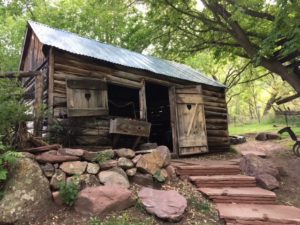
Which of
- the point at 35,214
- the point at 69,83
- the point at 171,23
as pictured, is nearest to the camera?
the point at 35,214

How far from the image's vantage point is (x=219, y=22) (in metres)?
10.6

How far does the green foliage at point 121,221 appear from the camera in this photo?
16.2ft

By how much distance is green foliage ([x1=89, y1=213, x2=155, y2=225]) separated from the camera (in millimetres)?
4926

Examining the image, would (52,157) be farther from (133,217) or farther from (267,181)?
(267,181)

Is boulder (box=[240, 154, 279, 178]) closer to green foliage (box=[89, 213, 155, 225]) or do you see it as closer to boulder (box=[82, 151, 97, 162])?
green foliage (box=[89, 213, 155, 225])

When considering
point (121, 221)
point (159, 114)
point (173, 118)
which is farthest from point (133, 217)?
point (159, 114)

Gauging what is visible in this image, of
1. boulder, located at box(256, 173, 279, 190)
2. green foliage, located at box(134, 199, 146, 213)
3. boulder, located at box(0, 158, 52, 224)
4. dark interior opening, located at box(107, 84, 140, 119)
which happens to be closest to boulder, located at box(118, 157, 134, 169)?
green foliage, located at box(134, 199, 146, 213)

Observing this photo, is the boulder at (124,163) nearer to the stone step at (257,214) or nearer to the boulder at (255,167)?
the stone step at (257,214)

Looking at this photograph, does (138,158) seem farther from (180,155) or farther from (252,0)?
(252,0)

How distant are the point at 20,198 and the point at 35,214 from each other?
0.36 m

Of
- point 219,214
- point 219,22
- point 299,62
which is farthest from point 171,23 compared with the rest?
point 219,214

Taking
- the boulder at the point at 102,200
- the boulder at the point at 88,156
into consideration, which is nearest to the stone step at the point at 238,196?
the boulder at the point at 102,200

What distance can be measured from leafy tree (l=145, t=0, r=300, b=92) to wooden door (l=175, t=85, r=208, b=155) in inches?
93.1

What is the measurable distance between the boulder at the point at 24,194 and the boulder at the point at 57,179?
0.11 m
